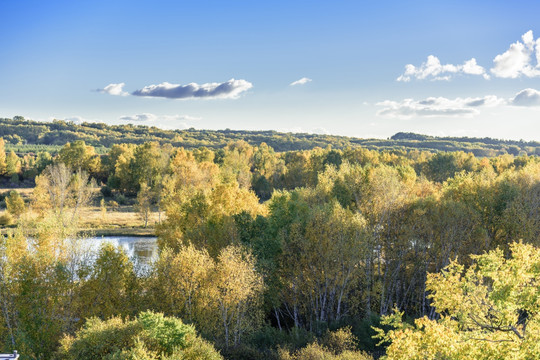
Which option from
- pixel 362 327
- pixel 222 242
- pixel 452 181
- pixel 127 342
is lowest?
pixel 362 327

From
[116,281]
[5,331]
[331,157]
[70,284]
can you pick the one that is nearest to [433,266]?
[116,281]

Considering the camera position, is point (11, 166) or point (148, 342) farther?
point (11, 166)

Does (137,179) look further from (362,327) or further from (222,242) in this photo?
(362,327)

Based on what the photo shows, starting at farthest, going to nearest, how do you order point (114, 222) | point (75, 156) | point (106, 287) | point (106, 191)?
1. point (75, 156)
2. point (106, 191)
3. point (114, 222)
4. point (106, 287)

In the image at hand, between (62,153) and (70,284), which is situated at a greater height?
(62,153)

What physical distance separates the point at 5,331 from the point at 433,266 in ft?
134

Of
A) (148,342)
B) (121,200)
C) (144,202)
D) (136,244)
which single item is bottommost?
(136,244)

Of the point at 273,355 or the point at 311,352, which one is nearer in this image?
the point at 311,352

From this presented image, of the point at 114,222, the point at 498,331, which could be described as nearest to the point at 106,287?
the point at 498,331

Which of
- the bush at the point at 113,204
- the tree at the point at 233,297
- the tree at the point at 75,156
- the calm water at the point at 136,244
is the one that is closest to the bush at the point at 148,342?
the tree at the point at 233,297

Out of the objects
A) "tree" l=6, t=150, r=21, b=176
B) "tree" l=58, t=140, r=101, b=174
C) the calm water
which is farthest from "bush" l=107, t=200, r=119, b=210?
"tree" l=6, t=150, r=21, b=176

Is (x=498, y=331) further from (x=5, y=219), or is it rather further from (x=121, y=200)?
(x=121, y=200)

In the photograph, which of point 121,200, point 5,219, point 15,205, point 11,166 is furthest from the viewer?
point 11,166

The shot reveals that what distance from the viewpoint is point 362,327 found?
3322 centimetres
